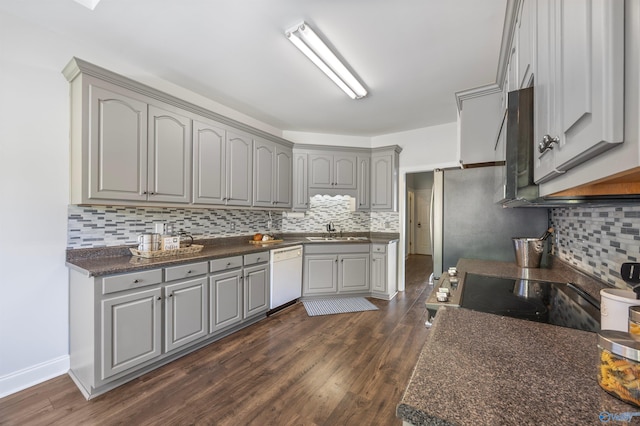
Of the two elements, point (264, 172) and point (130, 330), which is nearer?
point (130, 330)

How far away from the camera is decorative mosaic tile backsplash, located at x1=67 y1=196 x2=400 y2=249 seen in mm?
2221

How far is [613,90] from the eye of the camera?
0.41 metres

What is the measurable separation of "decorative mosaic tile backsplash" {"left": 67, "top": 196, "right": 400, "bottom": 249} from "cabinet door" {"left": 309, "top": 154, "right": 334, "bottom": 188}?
380 mm

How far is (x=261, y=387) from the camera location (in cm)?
193

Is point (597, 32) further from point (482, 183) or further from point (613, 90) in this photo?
point (482, 183)

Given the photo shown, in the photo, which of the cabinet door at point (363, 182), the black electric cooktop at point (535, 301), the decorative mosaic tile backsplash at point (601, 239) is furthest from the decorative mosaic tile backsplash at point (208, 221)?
the black electric cooktop at point (535, 301)

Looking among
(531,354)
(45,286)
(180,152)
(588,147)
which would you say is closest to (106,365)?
(45,286)

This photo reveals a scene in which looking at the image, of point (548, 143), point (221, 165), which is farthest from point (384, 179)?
point (548, 143)

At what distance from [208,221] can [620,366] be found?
132 inches

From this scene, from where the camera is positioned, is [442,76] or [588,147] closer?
[588,147]

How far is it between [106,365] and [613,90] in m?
2.69

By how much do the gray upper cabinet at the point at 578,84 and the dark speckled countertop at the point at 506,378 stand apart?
476 mm

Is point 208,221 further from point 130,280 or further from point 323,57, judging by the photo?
point 323,57

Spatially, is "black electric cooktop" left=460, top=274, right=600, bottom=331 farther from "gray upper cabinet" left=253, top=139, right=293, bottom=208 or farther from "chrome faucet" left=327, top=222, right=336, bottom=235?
"chrome faucet" left=327, top=222, right=336, bottom=235
